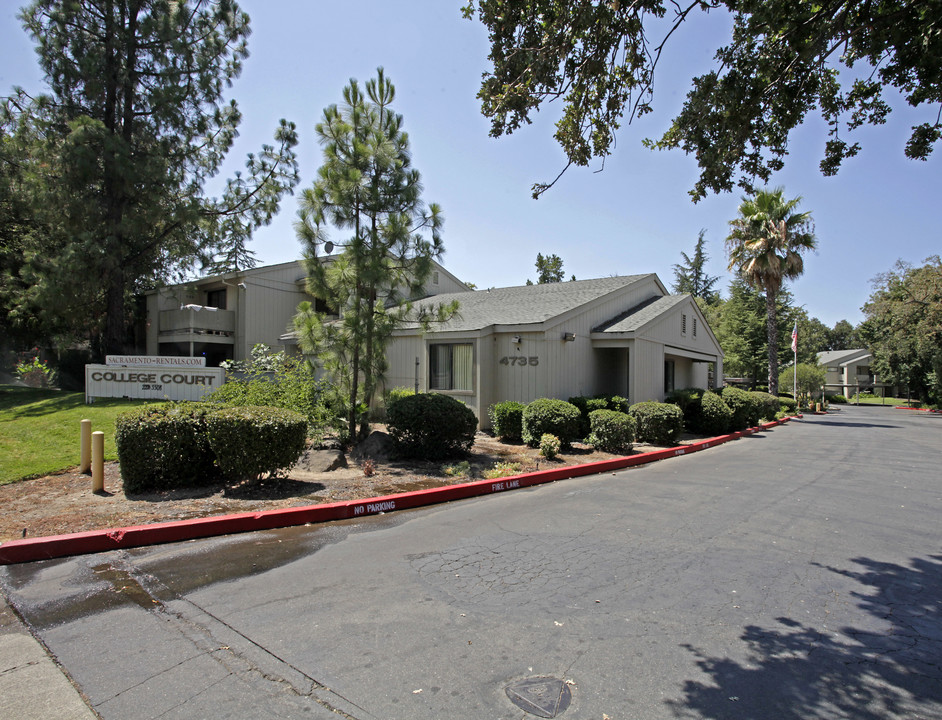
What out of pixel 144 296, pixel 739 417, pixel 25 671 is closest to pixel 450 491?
pixel 25 671

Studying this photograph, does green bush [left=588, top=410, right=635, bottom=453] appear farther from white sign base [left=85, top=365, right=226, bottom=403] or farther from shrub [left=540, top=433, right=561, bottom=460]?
white sign base [left=85, top=365, right=226, bottom=403]

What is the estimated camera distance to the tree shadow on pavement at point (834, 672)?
113 inches

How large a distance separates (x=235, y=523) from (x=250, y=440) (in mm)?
1387

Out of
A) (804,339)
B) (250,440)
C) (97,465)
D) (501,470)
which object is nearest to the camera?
(250,440)

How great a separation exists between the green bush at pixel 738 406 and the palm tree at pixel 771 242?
30.2ft

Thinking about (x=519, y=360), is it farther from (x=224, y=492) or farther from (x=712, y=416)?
(x=224, y=492)

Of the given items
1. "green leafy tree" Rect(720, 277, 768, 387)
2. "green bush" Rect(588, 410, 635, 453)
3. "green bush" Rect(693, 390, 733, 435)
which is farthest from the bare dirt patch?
"green leafy tree" Rect(720, 277, 768, 387)

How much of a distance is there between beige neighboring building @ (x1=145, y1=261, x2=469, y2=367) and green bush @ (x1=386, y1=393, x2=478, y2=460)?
37.6 feet

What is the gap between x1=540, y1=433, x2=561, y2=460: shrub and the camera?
34.7 ft

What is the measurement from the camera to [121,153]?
1889 cm

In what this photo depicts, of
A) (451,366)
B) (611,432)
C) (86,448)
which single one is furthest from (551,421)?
(86,448)

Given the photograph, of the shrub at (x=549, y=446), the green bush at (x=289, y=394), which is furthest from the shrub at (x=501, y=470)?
the green bush at (x=289, y=394)

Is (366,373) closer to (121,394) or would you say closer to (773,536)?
(773,536)

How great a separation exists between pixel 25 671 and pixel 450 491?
5.23 metres
